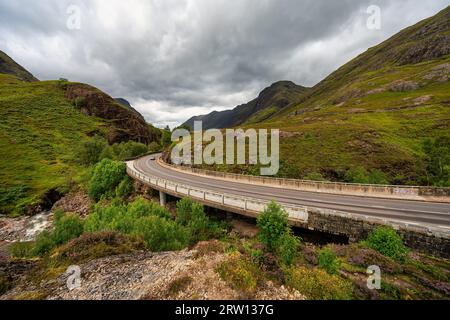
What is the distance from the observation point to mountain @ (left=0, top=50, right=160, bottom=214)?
42.2 m

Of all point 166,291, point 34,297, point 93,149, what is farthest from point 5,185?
point 166,291

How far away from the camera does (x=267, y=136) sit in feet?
185

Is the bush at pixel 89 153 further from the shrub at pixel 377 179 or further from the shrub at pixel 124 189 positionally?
the shrub at pixel 377 179

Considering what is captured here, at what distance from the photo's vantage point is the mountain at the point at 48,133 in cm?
4216

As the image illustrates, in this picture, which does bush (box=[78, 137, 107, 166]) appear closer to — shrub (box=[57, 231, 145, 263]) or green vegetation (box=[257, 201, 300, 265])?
shrub (box=[57, 231, 145, 263])

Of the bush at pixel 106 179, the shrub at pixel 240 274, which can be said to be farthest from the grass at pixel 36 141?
the shrub at pixel 240 274

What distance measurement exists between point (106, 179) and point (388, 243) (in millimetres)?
43864

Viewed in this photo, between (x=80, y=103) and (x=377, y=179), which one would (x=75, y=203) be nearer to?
(x=377, y=179)

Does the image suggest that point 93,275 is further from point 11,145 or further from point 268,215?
point 11,145

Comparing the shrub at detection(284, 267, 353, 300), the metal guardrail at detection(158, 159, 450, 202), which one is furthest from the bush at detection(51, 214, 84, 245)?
the metal guardrail at detection(158, 159, 450, 202)

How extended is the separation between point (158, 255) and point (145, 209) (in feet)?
32.2

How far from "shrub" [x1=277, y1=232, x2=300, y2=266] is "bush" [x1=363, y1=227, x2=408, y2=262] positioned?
4.57m

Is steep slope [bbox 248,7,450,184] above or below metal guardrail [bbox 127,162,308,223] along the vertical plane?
above

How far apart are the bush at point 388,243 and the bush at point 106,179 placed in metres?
41.3
